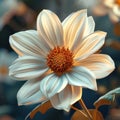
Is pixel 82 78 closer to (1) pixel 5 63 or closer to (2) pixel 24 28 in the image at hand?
(2) pixel 24 28

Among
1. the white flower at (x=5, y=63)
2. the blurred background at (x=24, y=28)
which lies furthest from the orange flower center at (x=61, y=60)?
the white flower at (x=5, y=63)

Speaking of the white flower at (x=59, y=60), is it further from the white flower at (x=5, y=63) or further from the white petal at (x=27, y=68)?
the white flower at (x=5, y=63)

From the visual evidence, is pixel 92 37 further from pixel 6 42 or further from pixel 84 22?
pixel 6 42

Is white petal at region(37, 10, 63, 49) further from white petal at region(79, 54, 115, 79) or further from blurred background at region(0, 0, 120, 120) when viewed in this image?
blurred background at region(0, 0, 120, 120)

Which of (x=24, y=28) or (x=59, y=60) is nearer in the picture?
(x=59, y=60)

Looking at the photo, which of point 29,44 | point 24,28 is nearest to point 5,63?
point 24,28

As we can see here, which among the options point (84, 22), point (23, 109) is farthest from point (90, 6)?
point (84, 22)

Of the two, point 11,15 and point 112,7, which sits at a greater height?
point 112,7

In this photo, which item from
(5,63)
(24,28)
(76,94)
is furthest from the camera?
(5,63)
